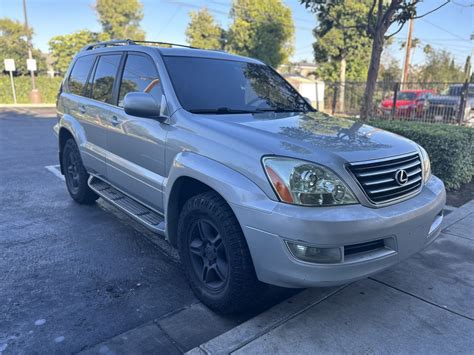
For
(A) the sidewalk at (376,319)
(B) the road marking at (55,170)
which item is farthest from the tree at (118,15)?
(A) the sidewalk at (376,319)

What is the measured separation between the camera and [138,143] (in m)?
3.59

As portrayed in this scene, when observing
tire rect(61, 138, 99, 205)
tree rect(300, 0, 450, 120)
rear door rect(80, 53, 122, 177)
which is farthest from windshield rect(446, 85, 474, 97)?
tire rect(61, 138, 99, 205)

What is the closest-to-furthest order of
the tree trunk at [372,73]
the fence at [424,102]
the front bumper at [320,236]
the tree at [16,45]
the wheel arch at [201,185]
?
the front bumper at [320,236] < the wheel arch at [201,185] < the tree trunk at [372,73] < the fence at [424,102] < the tree at [16,45]

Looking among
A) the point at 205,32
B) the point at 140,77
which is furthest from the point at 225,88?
the point at 205,32

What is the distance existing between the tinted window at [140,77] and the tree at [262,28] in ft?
79.9

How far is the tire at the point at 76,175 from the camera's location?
5.02 meters

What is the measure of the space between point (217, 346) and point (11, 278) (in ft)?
6.52

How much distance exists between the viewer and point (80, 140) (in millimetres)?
4742

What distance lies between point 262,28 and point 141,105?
26.0 meters

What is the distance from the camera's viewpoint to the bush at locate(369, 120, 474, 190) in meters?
5.76

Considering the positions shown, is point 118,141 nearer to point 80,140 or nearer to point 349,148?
point 80,140

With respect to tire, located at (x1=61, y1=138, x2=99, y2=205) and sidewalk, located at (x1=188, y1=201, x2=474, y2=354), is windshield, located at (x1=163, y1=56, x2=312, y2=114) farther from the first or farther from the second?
tire, located at (x1=61, y1=138, x2=99, y2=205)

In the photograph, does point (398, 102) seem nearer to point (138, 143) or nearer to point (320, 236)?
point (138, 143)

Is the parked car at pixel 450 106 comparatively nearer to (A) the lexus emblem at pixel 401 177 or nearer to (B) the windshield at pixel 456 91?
(B) the windshield at pixel 456 91
